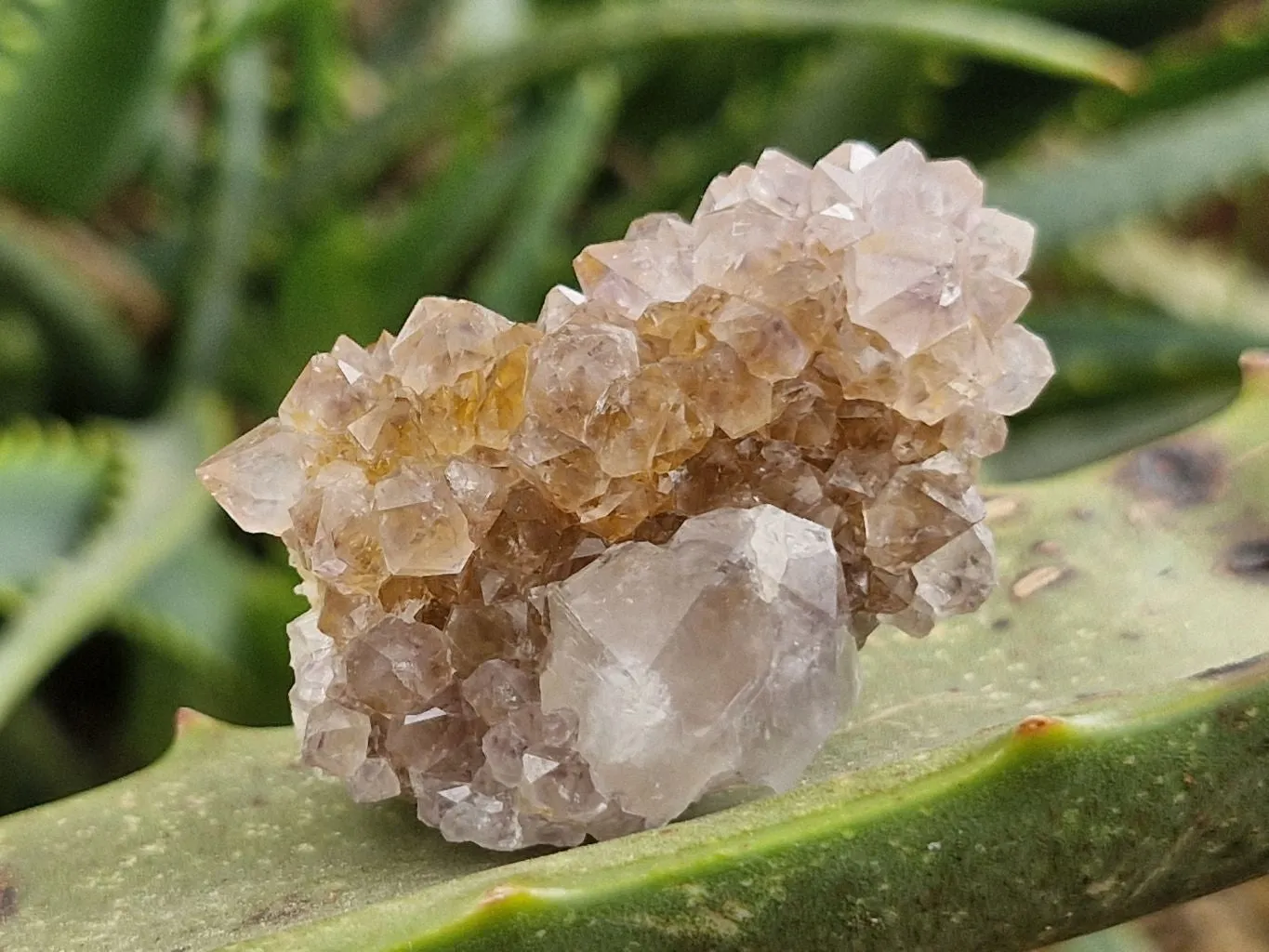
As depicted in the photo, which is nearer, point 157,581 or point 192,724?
point 192,724

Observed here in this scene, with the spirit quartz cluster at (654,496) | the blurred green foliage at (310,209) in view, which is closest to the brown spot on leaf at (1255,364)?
the spirit quartz cluster at (654,496)

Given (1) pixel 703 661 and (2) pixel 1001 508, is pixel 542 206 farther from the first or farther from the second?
Result: (1) pixel 703 661

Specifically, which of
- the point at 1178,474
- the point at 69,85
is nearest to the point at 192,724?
the point at 1178,474

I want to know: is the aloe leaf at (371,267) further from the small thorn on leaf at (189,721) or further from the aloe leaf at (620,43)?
the small thorn on leaf at (189,721)

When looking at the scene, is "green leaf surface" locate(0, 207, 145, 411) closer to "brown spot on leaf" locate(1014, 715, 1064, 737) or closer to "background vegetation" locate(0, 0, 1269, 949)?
"background vegetation" locate(0, 0, 1269, 949)

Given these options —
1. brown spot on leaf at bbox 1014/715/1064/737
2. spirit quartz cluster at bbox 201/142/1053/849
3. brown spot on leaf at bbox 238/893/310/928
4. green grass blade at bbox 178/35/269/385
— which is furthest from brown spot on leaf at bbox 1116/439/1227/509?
green grass blade at bbox 178/35/269/385

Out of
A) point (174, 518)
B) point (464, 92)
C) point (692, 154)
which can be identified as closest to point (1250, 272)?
point (692, 154)

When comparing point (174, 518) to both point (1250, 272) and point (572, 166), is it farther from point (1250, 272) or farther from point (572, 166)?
point (1250, 272)
